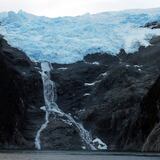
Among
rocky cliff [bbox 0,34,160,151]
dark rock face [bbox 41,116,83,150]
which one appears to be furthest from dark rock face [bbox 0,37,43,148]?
dark rock face [bbox 41,116,83,150]

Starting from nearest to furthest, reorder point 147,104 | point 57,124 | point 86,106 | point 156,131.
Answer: point 156,131
point 147,104
point 57,124
point 86,106

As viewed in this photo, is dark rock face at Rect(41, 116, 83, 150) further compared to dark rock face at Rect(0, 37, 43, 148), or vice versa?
dark rock face at Rect(0, 37, 43, 148)

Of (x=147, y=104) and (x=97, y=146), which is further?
(x=97, y=146)

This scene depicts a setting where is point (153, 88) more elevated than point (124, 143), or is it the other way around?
point (153, 88)

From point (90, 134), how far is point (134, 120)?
1880 cm

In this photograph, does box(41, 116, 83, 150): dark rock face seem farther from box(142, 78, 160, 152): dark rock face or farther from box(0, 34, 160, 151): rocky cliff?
box(142, 78, 160, 152): dark rock face

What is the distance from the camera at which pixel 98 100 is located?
19850 cm

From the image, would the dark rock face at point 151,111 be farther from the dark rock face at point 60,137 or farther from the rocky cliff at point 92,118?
the dark rock face at point 60,137

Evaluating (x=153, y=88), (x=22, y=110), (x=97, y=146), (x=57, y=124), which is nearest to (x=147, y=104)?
(x=153, y=88)

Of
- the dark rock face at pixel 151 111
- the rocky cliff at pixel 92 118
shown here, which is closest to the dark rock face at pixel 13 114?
the rocky cliff at pixel 92 118

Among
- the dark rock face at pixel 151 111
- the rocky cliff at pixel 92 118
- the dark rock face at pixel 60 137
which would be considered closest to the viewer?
the dark rock face at pixel 151 111

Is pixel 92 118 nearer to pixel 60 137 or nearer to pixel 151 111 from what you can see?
pixel 60 137

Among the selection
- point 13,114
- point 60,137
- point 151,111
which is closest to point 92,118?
point 60,137

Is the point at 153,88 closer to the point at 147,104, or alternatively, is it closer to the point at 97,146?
the point at 147,104
